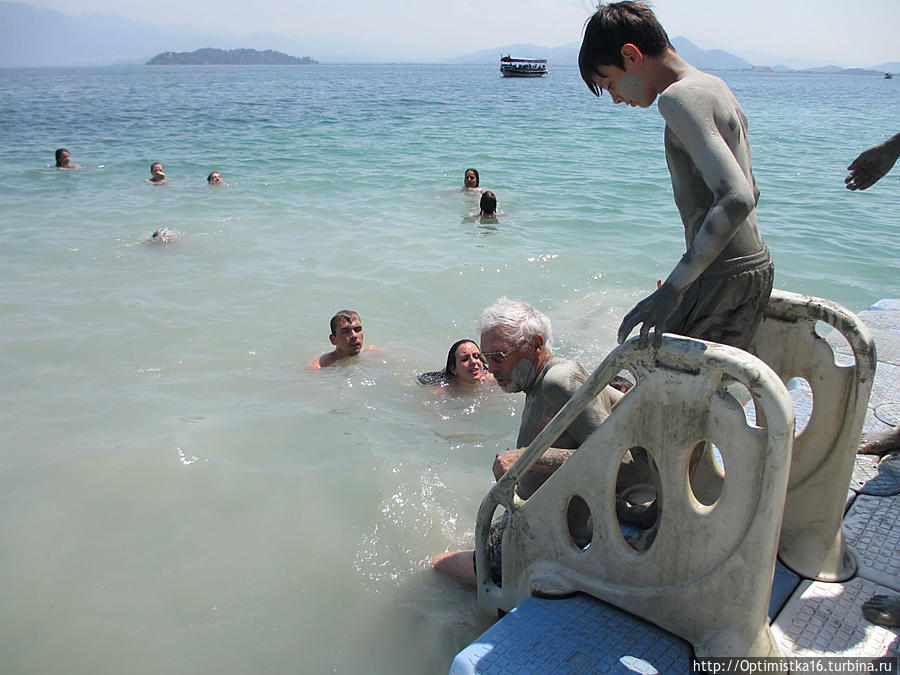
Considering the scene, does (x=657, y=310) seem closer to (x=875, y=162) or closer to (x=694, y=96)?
(x=694, y=96)

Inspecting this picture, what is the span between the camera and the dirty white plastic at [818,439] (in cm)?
246

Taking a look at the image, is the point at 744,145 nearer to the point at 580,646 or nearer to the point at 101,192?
the point at 580,646

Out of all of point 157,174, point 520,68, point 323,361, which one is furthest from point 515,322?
point 520,68

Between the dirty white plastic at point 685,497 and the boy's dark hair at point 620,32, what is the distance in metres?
0.95

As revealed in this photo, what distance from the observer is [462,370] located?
18.8ft

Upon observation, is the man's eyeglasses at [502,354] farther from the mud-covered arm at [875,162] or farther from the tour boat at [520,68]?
the tour boat at [520,68]

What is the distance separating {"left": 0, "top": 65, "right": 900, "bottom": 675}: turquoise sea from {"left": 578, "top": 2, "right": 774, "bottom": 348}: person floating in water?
1.80 m

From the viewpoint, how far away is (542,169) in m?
16.7

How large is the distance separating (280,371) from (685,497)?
488 centimetres

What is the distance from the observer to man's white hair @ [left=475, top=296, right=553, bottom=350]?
2.70 m

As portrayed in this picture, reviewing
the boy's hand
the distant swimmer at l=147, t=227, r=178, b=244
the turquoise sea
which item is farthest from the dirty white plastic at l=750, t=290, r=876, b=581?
the distant swimmer at l=147, t=227, r=178, b=244

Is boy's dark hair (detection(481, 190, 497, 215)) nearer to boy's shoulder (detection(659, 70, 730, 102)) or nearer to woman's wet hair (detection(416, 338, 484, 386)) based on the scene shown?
woman's wet hair (detection(416, 338, 484, 386))

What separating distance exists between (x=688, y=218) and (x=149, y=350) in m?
5.71

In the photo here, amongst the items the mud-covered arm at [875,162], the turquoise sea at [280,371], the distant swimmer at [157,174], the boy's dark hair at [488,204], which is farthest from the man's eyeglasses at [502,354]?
the distant swimmer at [157,174]
